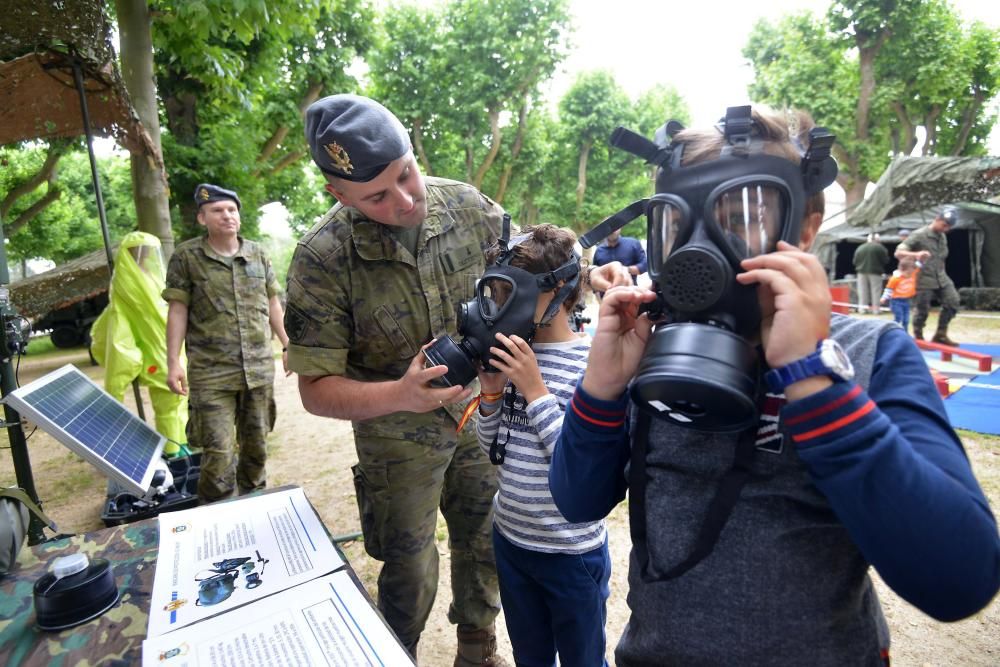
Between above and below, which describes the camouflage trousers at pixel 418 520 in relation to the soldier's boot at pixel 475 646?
above

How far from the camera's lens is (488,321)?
5.21 feet

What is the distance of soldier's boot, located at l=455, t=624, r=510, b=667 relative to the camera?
2.29 meters

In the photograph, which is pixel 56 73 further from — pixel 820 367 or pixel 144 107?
pixel 820 367

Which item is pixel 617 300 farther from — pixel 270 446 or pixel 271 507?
pixel 270 446

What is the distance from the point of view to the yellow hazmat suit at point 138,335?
4.22m

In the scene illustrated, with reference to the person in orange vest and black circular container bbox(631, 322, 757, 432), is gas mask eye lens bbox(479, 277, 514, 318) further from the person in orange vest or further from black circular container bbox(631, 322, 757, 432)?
the person in orange vest

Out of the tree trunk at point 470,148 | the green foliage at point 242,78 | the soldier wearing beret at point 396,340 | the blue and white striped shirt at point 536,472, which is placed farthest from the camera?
the tree trunk at point 470,148

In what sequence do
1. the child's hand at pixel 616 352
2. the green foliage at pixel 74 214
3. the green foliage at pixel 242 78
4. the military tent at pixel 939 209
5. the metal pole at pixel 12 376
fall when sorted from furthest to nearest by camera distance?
the green foliage at pixel 74 214, the military tent at pixel 939 209, the green foliage at pixel 242 78, the metal pole at pixel 12 376, the child's hand at pixel 616 352

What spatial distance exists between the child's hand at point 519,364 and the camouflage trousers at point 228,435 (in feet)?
9.68

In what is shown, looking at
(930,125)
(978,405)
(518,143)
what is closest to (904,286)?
(978,405)

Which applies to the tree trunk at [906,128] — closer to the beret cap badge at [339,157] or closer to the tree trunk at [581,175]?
the tree trunk at [581,175]

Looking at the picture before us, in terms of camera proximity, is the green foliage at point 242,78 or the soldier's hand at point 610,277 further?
the green foliage at point 242,78

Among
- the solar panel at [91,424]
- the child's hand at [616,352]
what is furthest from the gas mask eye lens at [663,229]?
the solar panel at [91,424]

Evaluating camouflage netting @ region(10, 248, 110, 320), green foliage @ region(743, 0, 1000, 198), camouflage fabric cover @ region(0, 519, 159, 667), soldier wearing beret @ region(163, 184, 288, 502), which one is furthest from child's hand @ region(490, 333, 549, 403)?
green foliage @ region(743, 0, 1000, 198)
